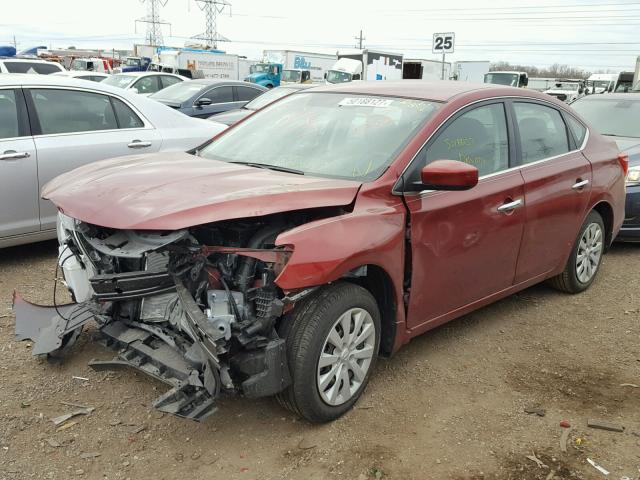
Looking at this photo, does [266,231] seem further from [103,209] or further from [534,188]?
[534,188]

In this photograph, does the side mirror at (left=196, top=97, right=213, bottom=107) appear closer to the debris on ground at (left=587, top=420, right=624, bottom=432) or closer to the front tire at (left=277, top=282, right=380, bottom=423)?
Result: the front tire at (left=277, top=282, right=380, bottom=423)

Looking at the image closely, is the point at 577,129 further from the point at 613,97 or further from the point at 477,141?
the point at 613,97

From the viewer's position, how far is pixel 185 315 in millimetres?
2881

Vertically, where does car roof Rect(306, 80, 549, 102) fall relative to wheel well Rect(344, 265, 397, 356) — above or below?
above

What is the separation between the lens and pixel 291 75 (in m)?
35.7

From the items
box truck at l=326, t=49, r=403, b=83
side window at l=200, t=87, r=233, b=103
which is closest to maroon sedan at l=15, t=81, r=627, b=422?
side window at l=200, t=87, r=233, b=103

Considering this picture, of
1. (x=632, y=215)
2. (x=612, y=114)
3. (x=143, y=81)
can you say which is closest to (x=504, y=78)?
(x=143, y=81)

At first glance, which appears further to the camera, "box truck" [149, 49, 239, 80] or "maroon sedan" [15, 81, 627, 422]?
"box truck" [149, 49, 239, 80]

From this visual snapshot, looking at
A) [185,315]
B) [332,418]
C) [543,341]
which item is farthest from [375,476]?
[543,341]

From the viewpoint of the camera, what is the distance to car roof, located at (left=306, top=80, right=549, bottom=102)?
3852 millimetres

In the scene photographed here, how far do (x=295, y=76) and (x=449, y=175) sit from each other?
33.6 metres

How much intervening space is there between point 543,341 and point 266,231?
2.39 meters

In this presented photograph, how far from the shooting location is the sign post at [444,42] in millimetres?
14477

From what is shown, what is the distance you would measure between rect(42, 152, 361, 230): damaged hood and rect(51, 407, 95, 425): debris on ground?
3.51 ft
